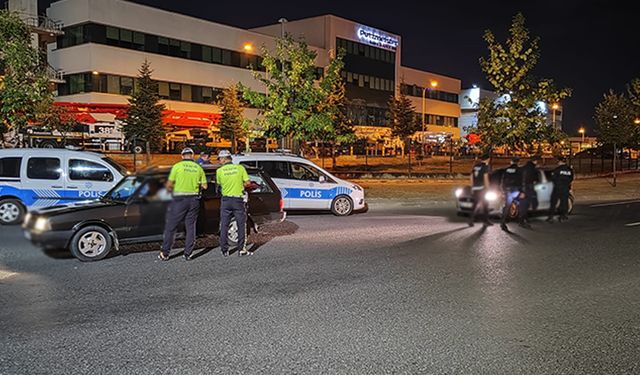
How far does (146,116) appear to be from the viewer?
1662 inches

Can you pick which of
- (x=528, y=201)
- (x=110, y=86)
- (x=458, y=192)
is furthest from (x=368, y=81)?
(x=528, y=201)

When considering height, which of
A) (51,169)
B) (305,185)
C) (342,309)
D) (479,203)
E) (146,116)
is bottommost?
(342,309)

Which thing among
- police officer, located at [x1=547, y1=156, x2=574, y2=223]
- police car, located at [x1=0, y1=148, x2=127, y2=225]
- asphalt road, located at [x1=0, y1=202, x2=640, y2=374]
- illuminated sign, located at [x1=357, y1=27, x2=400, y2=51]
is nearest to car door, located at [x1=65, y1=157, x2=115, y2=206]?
police car, located at [x1=0, y1=148, x2=127, y2=225]

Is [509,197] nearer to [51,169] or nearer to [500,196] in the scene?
[500,196]

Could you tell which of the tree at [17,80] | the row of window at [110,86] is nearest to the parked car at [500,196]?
the tree at [17,80]

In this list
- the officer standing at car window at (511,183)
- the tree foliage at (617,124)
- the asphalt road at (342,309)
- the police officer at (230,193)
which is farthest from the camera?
the tree foliage at (617,124)

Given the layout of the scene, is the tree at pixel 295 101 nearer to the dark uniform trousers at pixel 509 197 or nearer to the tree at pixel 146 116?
the dark uniform trousers at pixel 509 197

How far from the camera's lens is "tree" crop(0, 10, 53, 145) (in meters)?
20.4

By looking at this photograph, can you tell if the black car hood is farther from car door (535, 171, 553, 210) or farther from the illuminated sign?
the illuminated sign

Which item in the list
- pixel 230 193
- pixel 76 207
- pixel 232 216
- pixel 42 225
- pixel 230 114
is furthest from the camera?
pixel 230 114

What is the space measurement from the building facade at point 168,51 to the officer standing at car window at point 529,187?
30.8 m

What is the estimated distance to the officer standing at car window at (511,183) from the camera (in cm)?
304

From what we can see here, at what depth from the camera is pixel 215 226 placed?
10141 mm

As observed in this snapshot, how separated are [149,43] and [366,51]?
33.0 metres
